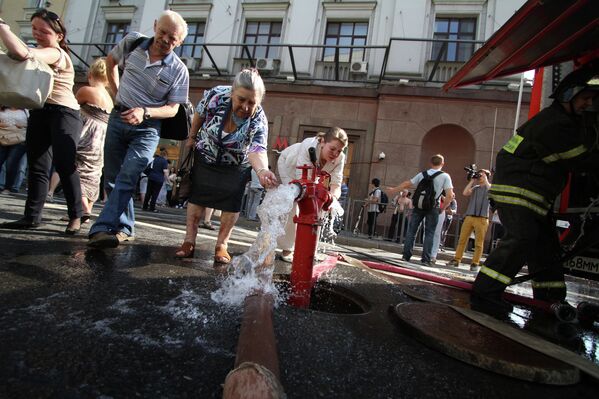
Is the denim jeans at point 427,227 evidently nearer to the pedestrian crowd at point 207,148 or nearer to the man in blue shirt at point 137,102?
the pedestrian crowd at point 207,148

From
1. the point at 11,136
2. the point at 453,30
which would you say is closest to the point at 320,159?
the point at 11,136

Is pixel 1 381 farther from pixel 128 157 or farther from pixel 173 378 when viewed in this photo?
pixel 128 157

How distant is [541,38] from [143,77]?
3420 millimetres

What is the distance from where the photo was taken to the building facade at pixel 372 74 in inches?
520

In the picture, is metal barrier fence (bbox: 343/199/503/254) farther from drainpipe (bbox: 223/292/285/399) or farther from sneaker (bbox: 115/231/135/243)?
drainpipe (bbox: 223/292/285/399)

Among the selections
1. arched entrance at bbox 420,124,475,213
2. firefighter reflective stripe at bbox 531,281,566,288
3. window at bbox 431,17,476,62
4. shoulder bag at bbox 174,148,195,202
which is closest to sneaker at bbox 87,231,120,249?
shoulder bag at bbox 174,148,195,202

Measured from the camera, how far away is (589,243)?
280 centimetres

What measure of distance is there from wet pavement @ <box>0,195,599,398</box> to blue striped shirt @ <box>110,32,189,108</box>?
1.38 metres

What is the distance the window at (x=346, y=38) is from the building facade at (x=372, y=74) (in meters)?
0.04

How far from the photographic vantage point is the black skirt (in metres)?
3.04

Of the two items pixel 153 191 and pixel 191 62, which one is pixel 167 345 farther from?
pixel 191 62

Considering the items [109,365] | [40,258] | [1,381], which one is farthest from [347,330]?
[40,258]

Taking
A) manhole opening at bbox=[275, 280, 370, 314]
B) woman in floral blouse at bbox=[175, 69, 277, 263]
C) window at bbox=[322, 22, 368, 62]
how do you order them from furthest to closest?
window at bbox=[322, 22, 368, 62] → woman in floral blouse at bbox=[175, 69, 277, 263] → manhole opening at bbox=[275, 280, 370, 314]

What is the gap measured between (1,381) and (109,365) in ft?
0.87
